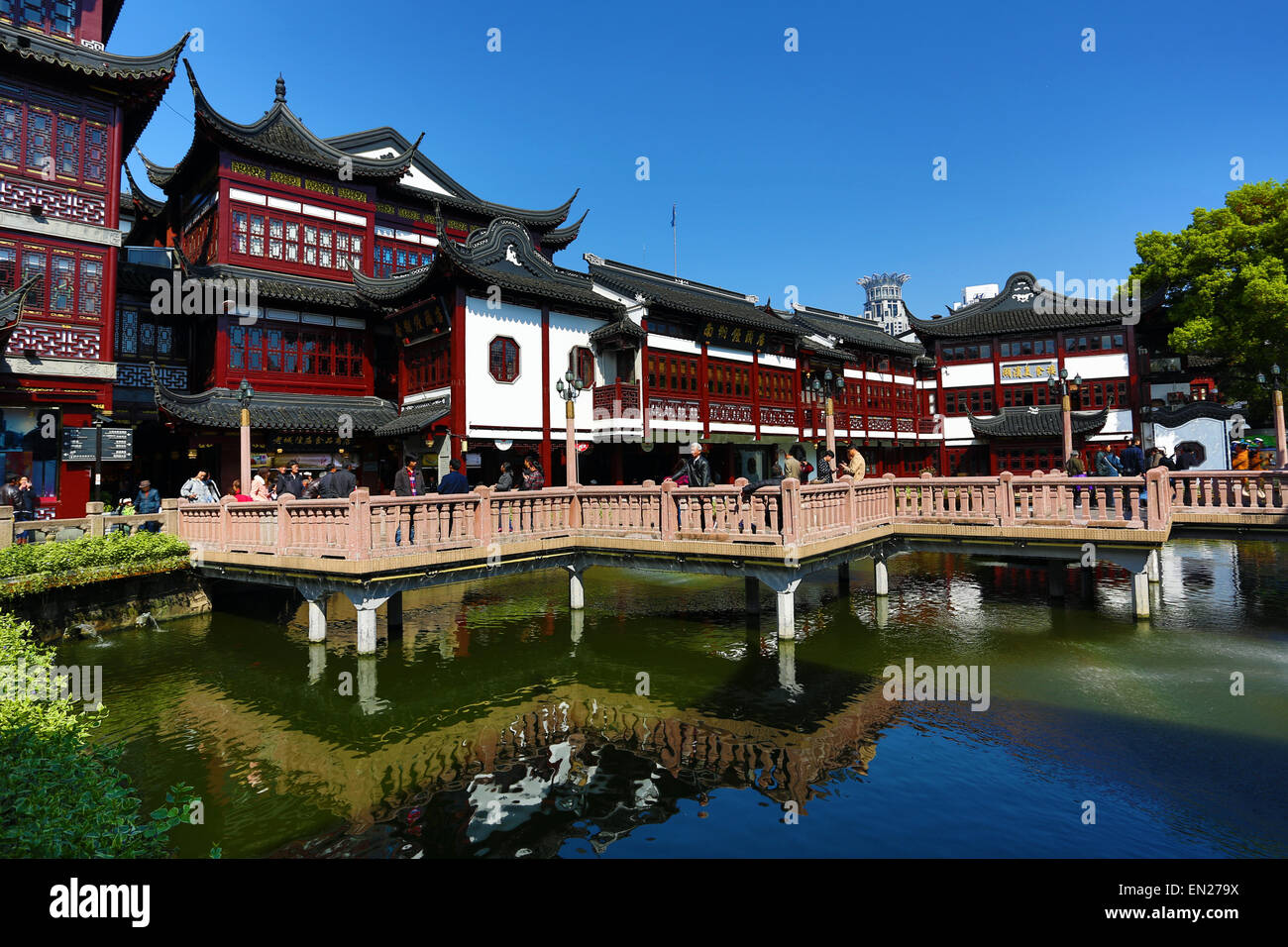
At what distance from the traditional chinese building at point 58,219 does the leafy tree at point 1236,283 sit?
44302 millimetres

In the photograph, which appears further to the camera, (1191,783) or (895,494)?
(895,494)

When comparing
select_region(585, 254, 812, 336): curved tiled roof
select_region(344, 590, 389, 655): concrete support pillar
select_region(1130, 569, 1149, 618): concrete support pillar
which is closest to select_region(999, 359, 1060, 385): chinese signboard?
select_region(585, 254, 812, 336): curved tiled roof

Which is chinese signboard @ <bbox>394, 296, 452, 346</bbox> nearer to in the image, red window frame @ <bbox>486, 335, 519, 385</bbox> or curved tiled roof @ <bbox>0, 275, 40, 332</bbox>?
red window frame @ <bbox>486, 335, 519, 385</bbox>

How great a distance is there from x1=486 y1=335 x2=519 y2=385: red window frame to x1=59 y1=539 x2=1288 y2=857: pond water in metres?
9.27

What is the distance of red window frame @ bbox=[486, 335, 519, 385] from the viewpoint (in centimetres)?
2202


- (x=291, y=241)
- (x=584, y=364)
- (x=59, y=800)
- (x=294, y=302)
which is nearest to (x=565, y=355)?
(x=584, y=364)

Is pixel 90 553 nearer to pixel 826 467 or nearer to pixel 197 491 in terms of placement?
pixel 197 491

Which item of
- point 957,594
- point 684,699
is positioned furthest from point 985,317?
point 684,699

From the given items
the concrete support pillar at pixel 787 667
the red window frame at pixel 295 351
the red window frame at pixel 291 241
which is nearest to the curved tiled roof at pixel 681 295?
the red window frame at pixel 291 241

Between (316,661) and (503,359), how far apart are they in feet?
41.4

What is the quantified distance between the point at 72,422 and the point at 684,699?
19.2 meters

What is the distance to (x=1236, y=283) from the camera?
32781 millimetres

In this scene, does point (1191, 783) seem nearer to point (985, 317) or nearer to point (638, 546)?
point (638, 546)
